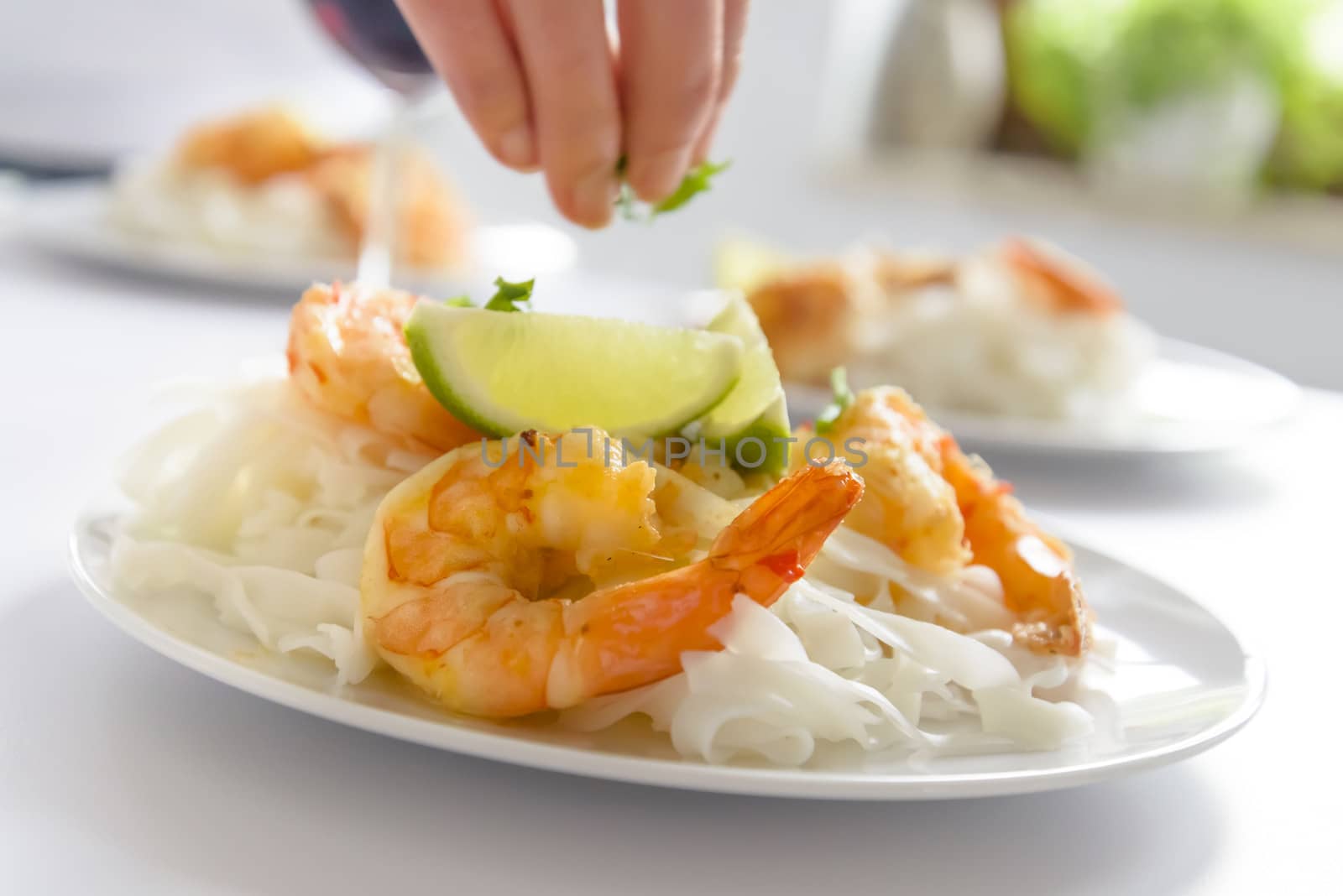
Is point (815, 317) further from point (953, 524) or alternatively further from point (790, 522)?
point (790, 522)

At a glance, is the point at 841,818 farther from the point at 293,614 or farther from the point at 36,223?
the point at 36,223

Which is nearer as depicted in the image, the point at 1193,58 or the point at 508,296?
the point at 508,296

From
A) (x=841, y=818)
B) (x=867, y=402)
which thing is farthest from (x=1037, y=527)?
(x=841, y=818)

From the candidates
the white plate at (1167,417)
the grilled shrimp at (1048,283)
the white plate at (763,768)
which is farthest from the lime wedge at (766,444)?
the grilled shrimp at (1048,283)

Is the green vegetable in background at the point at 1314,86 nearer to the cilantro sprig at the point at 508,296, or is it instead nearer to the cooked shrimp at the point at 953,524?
the cooked shrimp at the point at 953,524

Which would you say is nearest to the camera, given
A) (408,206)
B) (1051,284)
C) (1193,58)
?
(1051,284)

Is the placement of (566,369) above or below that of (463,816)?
above

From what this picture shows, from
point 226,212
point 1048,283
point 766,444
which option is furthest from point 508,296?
point 226,212
